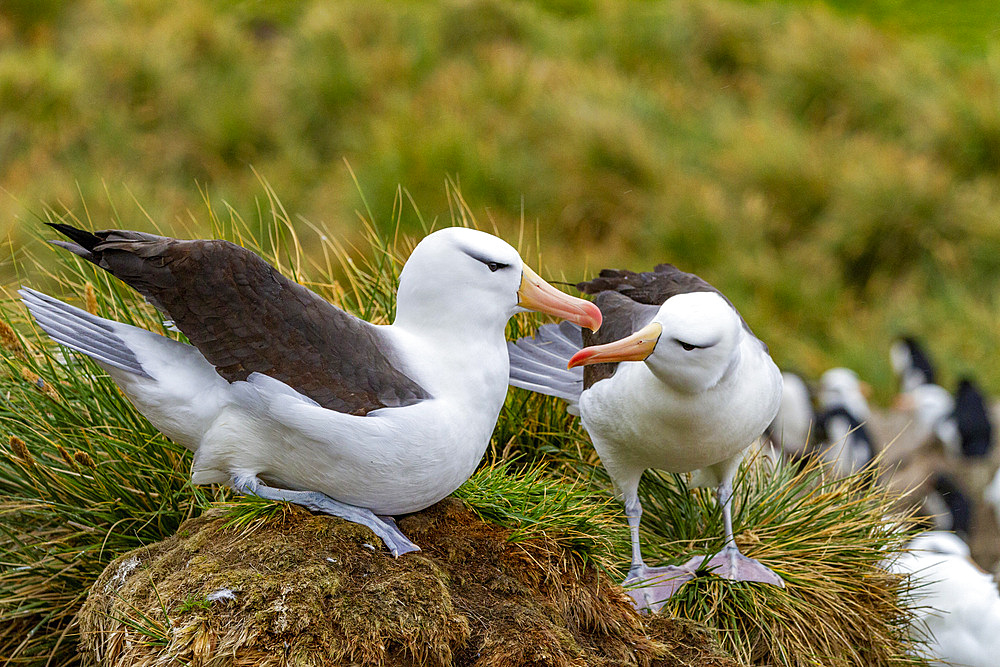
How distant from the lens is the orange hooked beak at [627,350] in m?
2.91

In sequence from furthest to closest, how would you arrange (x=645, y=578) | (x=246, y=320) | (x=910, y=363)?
1. (x=910, y=363)
2. (x=645, y=578)
3. (x=246, y=320)

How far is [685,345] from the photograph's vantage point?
2.97 m

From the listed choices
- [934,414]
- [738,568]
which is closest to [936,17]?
[934,414]

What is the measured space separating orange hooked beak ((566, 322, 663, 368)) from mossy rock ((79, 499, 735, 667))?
0.60 meters

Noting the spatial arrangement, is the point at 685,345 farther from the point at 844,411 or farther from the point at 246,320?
the point at 844,411

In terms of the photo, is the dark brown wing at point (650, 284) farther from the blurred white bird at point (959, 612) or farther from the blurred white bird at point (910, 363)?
the blurred white bird at point (910, 363)

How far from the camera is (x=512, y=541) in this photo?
3.11m

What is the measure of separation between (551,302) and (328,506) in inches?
32.8

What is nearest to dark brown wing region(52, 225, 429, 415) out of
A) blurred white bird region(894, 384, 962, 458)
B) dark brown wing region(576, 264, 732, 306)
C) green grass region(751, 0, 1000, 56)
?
dark brown wing region(576, 264, 732, 306)

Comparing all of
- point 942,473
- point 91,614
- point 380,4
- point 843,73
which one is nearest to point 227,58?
point 380,4

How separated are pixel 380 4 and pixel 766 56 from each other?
469 centimetres

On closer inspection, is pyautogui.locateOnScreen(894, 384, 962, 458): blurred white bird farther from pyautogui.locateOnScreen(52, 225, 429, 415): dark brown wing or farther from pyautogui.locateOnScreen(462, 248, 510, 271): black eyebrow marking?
pyautogui.locateOnScreen(52, 225, 429, 415): dark brown wing

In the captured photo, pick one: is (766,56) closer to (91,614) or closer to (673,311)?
(673,311)

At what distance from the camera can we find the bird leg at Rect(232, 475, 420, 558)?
287 centimetres
